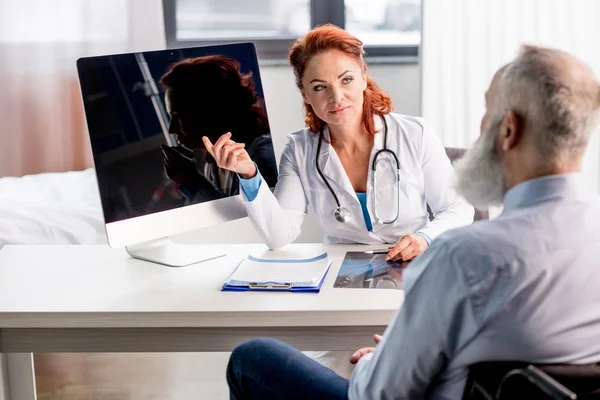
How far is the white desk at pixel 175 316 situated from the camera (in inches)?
58.8

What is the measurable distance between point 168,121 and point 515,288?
0.99 metres

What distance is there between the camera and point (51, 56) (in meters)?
3.45

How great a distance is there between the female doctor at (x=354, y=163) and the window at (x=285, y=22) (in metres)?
1.41

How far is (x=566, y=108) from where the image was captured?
3.41 feet

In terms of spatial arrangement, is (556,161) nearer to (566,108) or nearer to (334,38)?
(566,108)

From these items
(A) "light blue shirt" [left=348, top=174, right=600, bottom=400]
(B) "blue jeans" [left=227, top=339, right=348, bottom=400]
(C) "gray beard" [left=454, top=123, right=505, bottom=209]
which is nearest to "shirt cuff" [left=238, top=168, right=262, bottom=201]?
(B) "blue jeans" [left=227, top=339, right=348, bottom=400]

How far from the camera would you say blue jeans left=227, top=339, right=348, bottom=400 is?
1313mm

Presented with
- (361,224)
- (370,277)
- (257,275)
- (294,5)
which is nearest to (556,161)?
(370,277)

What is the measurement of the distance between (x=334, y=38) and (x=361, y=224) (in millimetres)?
468

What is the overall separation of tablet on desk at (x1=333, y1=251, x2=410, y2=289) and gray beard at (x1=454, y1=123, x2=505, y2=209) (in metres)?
0.43

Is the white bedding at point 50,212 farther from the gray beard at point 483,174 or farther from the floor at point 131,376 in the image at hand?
the gray beard at point 483,174

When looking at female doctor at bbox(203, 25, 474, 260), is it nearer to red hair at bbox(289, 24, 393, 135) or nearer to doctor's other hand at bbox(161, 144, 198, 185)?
red hair at bbox(289, 24, 393, 135)

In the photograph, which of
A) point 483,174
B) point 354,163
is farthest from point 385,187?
point 483,174

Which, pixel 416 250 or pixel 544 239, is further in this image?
pixel 416 250
